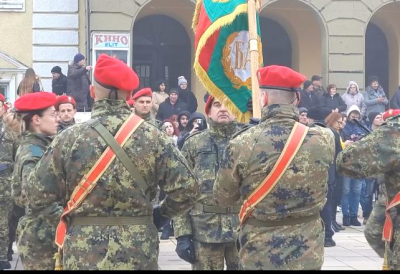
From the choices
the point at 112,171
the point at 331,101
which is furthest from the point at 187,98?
the point at 112,171

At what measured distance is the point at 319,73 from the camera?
22672 mm

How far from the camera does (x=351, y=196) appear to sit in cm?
1393

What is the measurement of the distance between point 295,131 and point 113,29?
14.3 m

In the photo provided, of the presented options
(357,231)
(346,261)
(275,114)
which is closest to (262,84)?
(275,114)

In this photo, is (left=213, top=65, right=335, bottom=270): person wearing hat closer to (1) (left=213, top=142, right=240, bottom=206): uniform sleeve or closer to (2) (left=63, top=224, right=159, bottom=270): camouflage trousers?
(1) (left=213, top=142, right=240, bottom=206): uniform sleeve

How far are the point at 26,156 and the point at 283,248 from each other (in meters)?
2.15

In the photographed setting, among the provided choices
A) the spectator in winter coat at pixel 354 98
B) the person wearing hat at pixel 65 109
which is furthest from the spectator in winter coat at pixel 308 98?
the person wearing hat at pixel 65 109

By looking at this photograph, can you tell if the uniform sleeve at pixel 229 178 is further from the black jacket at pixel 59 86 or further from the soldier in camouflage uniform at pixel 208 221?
the black jacket at pixel 59 86

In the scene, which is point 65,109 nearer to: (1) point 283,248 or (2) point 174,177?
(2) point 174,177

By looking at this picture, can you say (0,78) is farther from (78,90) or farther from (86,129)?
(86,129)

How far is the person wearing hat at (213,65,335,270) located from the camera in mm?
5422

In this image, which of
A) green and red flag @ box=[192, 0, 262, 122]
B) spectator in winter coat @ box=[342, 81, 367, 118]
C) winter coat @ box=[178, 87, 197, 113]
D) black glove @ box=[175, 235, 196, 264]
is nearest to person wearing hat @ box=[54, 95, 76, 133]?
green and red flag @ box=[192, 0, 262, 122]

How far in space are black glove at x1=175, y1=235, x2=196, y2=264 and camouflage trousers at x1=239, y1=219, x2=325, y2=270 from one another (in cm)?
172

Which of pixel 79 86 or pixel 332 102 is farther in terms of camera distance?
pixel 332 102
